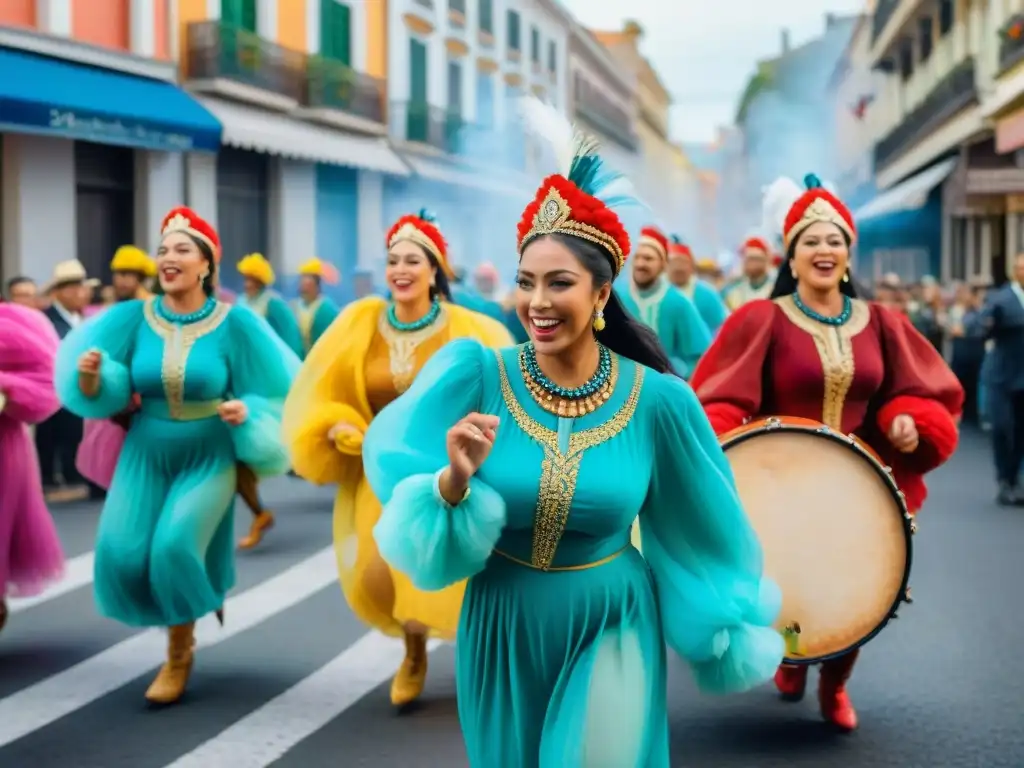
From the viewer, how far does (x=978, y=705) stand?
628 centimetres

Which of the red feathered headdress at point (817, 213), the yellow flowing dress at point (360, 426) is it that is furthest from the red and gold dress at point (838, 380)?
the yellow flowing dress at point (360, 426)

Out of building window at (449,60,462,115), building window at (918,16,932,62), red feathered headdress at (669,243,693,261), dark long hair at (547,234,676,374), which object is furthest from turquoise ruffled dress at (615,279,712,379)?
building window at (918,16,932,62)

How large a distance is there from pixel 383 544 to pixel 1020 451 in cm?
983

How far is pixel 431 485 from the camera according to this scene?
3.53 meters

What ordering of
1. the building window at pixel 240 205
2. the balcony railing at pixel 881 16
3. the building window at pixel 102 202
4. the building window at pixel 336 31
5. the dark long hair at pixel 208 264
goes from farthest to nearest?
the balcony railing at pixel 881 16
the building window at pixel 336 31
the building window at pixel 240 205
the building window at pixel 102 202
the dark long hair at pixel 208 264

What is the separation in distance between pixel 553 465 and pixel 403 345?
300 cm

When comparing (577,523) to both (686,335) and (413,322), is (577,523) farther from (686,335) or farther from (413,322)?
(686,335)

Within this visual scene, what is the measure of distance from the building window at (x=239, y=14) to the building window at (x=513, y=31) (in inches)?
769

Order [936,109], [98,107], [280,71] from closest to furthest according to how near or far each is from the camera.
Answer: [98,107] < [280,71] < [936,109]

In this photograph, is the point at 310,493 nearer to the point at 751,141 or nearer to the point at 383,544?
the point at 383,544

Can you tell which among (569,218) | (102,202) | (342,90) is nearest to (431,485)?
(569,218)

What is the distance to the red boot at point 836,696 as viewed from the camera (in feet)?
19.6

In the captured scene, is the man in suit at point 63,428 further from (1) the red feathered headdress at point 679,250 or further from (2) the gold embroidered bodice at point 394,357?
(2) the gold embroidered bodice at point 394,357

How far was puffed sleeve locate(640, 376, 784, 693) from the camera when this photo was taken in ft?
12.5
